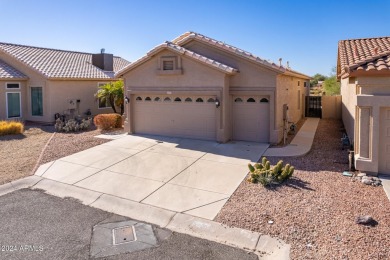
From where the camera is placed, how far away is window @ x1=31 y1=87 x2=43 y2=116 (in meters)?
20.9

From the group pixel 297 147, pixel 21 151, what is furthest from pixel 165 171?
pixel 21 151

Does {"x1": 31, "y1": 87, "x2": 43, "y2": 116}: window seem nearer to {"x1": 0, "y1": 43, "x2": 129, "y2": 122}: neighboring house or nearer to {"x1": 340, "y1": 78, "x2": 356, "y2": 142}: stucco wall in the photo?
{"x1": 0, "y1": 43, "x2": 129, "y2": 122}: neighboring house

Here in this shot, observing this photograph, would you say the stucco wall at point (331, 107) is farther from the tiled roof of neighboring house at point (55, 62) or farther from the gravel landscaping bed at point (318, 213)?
the tiled roof of neighboring house at point (55, 62)

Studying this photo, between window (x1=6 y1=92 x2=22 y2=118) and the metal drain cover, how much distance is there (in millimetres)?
17514

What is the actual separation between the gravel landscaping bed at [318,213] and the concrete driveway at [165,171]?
781 mm

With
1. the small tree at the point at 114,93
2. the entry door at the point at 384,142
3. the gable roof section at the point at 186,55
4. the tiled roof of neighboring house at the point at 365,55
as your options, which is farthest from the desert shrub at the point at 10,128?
the entry door at the point at 384,142

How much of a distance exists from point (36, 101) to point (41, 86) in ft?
4.19

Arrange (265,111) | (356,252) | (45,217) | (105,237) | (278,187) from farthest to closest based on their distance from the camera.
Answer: (265,111)
(278,187)
(45,217)
(105,237)
(356,252)

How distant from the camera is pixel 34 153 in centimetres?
1296

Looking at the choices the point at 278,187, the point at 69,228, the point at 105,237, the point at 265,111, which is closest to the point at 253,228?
the point at 278,187

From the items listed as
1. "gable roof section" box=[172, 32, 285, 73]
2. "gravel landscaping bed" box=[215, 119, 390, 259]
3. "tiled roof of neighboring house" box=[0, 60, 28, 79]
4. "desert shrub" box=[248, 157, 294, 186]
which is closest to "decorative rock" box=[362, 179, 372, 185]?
"gravel landscaping bed" box=[215, 119, 390, 259]

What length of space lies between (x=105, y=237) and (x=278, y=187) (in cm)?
469

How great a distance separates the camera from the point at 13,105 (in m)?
20.7

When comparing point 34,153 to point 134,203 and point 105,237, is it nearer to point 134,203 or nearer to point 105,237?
point 134,203
